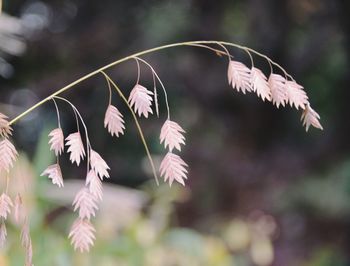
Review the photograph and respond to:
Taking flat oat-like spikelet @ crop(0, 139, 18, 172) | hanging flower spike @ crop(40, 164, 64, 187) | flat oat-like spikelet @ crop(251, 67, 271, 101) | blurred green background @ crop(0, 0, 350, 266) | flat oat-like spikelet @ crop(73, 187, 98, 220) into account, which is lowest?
flat oat-like spikelet @ crop(73, 187, 98, 220)

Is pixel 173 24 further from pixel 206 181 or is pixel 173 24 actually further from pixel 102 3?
pixel 206 181

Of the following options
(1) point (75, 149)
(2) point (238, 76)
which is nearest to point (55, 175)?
(1) point (75, 149)

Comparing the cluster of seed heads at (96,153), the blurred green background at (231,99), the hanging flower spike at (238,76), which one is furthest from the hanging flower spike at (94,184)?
the blurred green background at (231,99)

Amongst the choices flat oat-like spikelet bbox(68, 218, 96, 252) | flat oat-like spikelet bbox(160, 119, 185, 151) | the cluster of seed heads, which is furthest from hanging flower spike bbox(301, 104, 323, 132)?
flat oat-like spikelet bbox(68, 218, 96, 252)

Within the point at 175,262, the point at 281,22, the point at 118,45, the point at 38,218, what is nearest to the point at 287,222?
the point at 281,22

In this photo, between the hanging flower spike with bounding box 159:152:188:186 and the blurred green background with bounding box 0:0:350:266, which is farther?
the blurred green background with bounding box 0:0:350:266

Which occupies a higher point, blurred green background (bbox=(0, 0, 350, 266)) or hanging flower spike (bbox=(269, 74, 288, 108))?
blurred green background (bbox=(0, 0, 350, 266))

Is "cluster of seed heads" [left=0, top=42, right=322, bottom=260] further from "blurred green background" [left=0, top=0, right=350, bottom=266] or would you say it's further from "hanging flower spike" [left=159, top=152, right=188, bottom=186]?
"blurred green background" [left=0, top=0, right=350, bottom=266]

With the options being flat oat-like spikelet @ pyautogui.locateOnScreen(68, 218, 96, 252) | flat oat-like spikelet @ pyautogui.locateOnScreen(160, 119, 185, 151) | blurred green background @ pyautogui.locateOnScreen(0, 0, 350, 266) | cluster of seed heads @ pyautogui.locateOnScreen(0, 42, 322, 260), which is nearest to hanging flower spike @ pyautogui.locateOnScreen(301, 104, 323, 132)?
cluster of seed heads @ pyautogui.locateOnScreen(0, 42, 322, 260)
